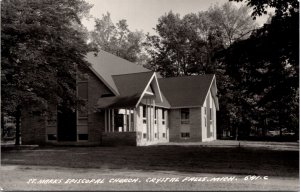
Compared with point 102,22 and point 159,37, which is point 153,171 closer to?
point 159,37

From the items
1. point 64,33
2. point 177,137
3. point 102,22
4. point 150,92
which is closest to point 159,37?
point 102,22

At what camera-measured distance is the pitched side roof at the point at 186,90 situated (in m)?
39.3

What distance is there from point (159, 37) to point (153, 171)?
49.2m

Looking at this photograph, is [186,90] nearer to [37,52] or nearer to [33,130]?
[33,130]

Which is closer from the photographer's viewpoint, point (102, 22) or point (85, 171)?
point (85, 171)

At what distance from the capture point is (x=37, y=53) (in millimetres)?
22953

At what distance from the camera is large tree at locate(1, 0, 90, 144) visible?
2173cm

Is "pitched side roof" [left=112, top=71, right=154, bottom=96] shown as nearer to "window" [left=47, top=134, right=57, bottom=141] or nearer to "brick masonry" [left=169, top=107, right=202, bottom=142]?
"window" [left=47, top=134, right=57, bottom=141]

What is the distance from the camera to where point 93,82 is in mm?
32812

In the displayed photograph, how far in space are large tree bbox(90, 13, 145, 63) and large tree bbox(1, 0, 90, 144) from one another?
40.1m

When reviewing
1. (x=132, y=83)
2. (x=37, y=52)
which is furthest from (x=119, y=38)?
(x=37, y=52)

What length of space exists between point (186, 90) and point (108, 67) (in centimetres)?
920

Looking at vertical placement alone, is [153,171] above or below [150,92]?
below

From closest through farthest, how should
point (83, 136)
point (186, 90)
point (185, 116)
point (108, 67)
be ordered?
point (83, 136) → point (108, 67) → point (185, 116) → point (186, 90)
